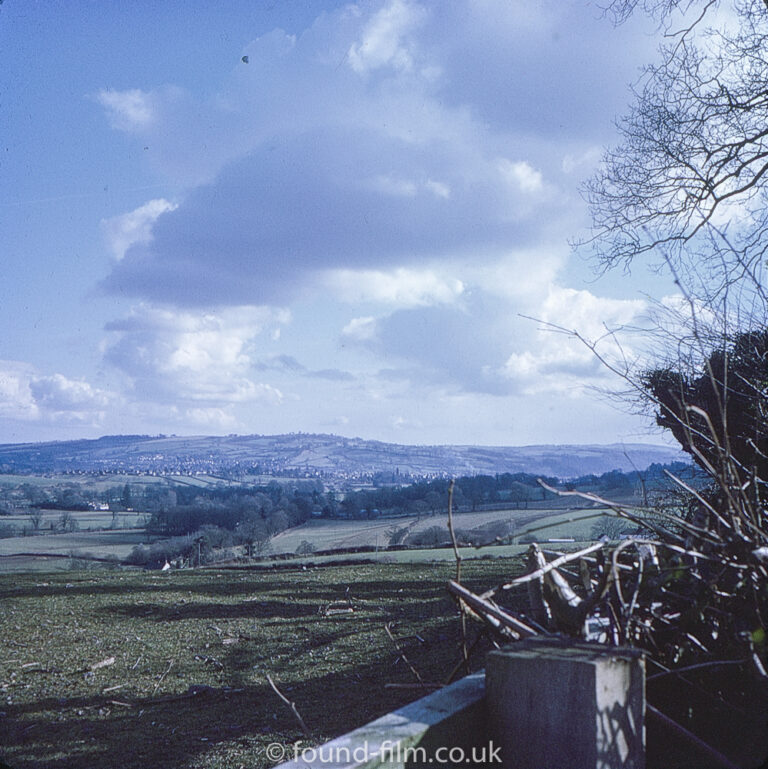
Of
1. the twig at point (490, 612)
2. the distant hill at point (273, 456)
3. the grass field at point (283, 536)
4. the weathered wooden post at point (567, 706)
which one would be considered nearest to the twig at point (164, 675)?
the twig at point (490, 612)

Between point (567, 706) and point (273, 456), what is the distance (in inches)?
5145

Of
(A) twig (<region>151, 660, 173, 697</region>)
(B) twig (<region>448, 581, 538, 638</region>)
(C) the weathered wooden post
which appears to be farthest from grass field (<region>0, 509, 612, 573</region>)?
(C) the weathered wooden post

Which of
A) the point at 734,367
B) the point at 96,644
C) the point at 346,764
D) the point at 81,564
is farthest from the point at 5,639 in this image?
the point at 81,564

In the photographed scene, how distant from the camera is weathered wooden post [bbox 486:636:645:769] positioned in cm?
218

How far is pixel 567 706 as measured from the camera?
2207mm

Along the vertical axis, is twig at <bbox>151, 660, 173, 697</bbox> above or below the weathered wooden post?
below

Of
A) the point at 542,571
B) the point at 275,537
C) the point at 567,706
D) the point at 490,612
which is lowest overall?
the point at 275,537

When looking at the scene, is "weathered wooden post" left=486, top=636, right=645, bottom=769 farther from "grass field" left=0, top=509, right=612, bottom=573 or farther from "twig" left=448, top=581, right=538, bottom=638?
"grass field" left=0, top=509, right=612, bottom=573

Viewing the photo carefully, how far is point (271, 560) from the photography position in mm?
17641

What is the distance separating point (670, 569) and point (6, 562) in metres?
21.9

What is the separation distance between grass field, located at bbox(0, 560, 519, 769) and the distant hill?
139ft

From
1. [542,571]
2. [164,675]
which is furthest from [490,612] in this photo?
[164,675]

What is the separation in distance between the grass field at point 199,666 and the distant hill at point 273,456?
1673 inches

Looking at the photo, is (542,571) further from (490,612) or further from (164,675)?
(164,675)
